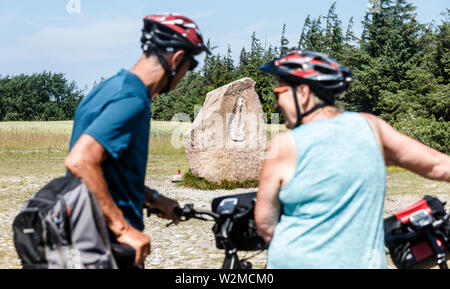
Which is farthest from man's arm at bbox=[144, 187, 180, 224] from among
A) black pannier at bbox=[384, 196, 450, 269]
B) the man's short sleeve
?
black pannier at bbox=[384, 196, 450, 269]

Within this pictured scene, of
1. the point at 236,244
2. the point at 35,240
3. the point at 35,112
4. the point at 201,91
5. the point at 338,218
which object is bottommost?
the point at 35,112

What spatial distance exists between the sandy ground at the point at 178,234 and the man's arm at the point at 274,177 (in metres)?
3.22

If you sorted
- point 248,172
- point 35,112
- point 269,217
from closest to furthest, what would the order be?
point 269,217, point 248,172, point 35,112

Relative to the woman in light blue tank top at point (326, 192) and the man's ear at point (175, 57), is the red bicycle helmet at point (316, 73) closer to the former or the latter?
the woman in light blue tank top at point (326, 192)

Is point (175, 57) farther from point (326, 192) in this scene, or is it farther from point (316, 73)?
point (326, 192)

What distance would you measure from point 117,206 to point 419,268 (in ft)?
4.80

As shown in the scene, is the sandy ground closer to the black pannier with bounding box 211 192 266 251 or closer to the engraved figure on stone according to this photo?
the engraved figure on stone

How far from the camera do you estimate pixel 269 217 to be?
2.19 m

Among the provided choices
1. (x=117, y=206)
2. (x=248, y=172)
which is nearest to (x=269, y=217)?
(x=117, y=206)

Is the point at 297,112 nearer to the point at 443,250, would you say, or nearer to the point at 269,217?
the point at 269,217

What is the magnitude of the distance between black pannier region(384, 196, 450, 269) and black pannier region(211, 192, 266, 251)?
2.15 ft

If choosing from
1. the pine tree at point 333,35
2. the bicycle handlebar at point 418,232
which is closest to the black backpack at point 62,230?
the bicycle handlebar at point 418,232

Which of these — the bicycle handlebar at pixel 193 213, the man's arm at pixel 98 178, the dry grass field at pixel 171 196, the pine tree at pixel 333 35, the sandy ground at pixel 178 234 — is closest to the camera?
the man's arm at pixel 98 178

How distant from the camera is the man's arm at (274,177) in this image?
2.02 meters
